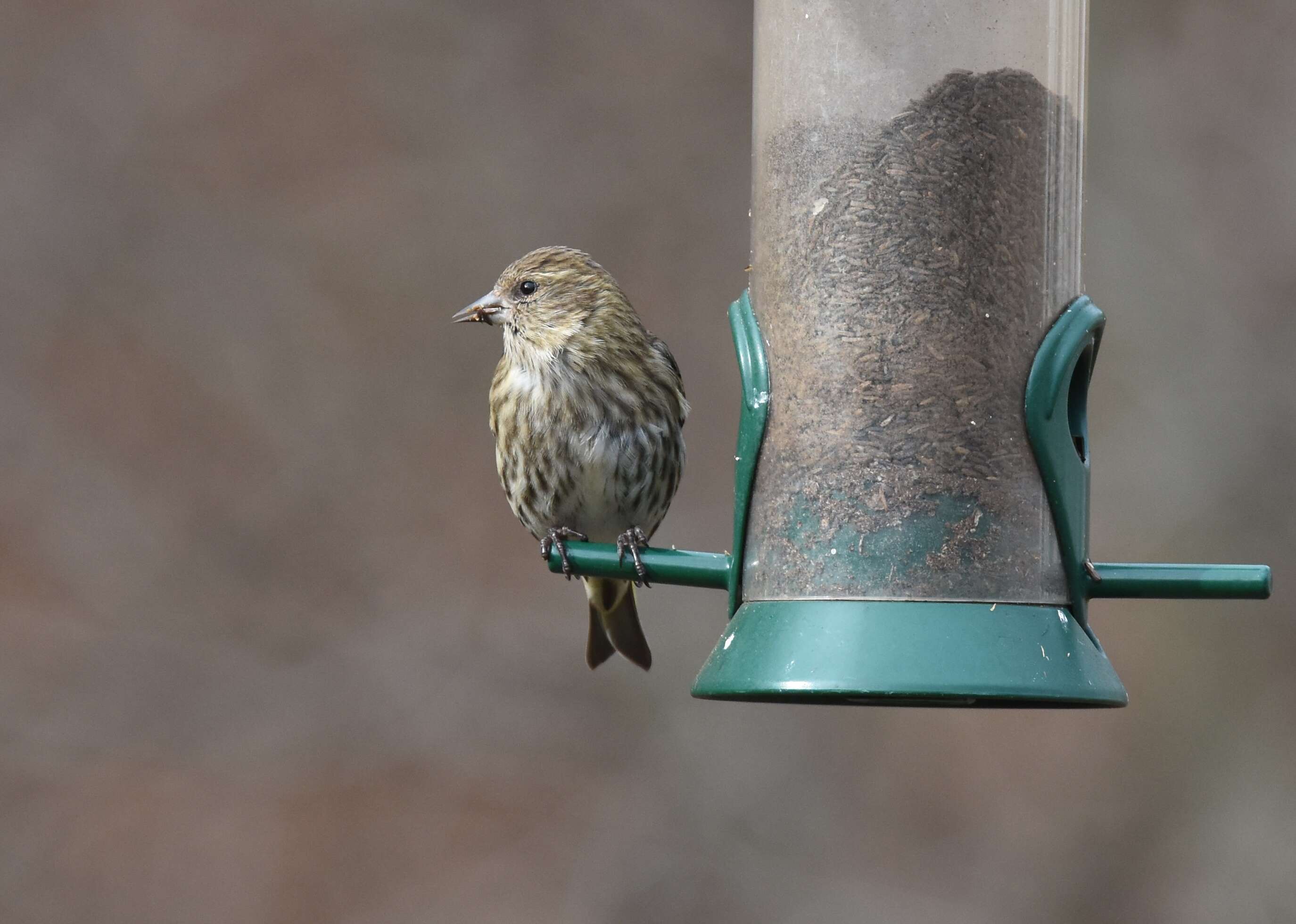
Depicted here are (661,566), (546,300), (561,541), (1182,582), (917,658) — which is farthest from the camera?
(546,300)

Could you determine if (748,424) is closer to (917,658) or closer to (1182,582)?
(917,658)

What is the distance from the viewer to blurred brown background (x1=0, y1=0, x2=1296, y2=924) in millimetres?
11945

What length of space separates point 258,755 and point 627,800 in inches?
86.3

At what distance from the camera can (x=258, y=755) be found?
12.9m

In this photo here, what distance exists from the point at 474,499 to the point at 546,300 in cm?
669

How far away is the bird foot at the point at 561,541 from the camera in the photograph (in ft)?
20.4

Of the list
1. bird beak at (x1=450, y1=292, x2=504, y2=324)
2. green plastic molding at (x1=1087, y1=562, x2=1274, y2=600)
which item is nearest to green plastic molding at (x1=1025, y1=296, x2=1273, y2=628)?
green plastic molding at (x1=1087, y1=562, x2=1274, y2=600)

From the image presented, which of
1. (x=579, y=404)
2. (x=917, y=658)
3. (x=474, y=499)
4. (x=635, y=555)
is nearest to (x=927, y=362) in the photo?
(x=917, y=658)

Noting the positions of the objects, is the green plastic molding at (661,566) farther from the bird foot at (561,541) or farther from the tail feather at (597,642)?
the tail feather at (597,642)

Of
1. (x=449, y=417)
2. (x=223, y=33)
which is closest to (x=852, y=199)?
(x=449, y=417)

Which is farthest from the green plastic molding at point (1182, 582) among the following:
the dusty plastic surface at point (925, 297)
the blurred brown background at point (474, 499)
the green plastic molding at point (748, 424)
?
the blurred brown background at point (474, 499)

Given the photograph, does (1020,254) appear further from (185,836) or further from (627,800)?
(185,836)

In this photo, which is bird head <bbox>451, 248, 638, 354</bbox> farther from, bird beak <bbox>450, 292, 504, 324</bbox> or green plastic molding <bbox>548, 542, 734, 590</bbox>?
green plastic molding <bbox>548, 542, 734, 590</bbox>

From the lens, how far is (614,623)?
7.87m
